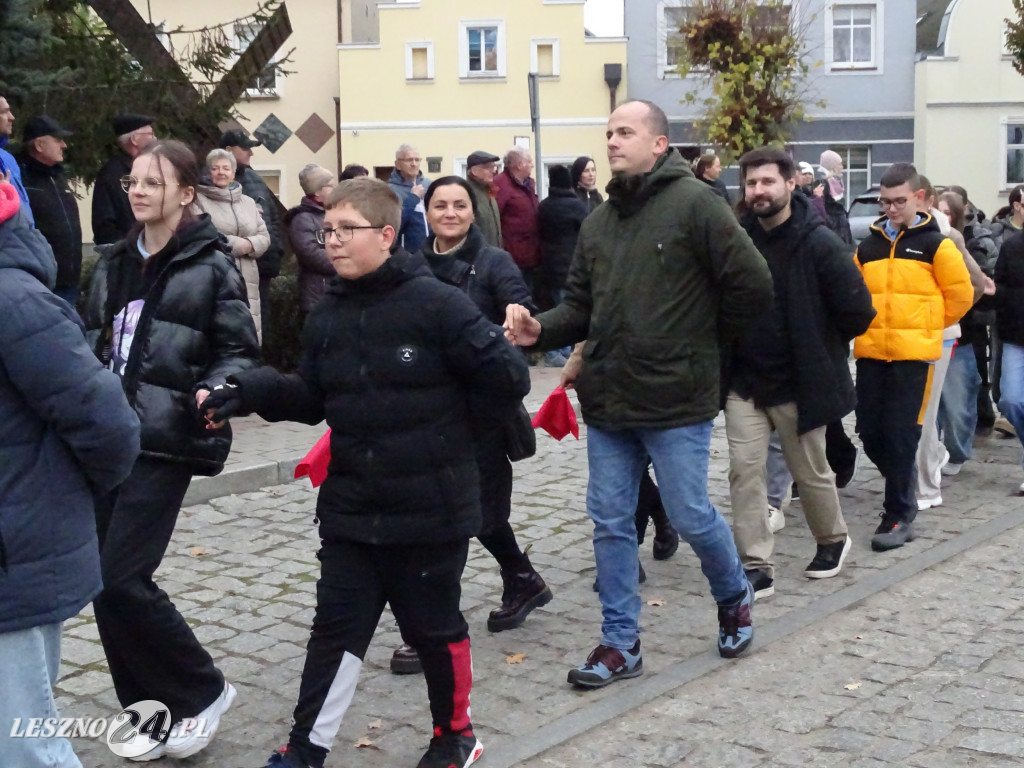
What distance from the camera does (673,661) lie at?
17.7ft

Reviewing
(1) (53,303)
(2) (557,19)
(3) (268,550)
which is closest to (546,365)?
(3) (268,550)

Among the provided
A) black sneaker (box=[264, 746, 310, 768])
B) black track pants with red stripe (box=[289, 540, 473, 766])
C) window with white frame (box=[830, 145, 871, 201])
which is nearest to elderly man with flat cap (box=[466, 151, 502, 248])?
black track pants with red stripe (box=[289, 540, 473, 766])

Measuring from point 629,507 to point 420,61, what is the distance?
30763 millimetres

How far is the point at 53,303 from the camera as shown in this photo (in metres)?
3.15

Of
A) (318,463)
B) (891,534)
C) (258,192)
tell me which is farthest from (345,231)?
(258,192)

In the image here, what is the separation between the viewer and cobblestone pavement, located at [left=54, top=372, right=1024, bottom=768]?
452cm

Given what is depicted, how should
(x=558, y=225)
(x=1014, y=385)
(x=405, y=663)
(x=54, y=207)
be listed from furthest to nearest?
(x=558, y=225), (x=54, y=207), (x=1014, y=385), (x=405, y=663)

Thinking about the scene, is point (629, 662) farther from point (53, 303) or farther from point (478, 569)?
point (53, 303)

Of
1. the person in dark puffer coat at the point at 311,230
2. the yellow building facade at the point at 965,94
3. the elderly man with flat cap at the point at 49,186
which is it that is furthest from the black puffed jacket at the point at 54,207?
the yellow building facade at the point at 965,94

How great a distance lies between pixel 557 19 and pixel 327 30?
6057 mm

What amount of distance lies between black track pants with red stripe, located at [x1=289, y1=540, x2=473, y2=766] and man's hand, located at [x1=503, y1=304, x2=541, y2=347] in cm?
92

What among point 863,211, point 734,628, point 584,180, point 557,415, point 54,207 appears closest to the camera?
point 734,628

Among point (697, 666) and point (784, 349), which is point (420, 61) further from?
point (697, 666)

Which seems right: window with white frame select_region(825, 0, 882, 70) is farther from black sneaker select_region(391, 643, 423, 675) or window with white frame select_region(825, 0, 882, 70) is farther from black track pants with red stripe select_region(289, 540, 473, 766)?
black track pants with red stripe select_region(289, 540, 473, 766)
